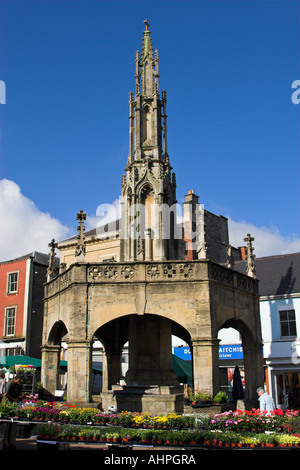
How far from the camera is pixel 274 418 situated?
40.0ft

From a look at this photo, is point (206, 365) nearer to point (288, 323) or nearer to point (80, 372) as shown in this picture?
point (80, 372)

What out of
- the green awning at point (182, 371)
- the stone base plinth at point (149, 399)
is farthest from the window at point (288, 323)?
the stone base plinth at point (149, 399)

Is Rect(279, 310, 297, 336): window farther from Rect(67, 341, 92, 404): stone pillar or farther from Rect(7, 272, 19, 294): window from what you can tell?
Rect(7, 272, 19, 294): window

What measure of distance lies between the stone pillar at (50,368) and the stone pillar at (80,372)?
3420mm

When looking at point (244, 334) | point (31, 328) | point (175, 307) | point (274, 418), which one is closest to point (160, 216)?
point (175, 307)

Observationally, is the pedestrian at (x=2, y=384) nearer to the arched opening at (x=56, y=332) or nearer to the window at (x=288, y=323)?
the arched opening at (x=56, y=332)

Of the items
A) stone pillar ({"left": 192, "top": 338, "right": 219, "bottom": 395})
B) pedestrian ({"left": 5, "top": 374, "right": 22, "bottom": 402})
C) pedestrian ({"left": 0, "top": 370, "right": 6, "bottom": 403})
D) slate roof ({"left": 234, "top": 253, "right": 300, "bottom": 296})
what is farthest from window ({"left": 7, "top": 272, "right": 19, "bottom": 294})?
pedestrian ({"left": 5, "top": 374, "right": 22, "bottom": 402})

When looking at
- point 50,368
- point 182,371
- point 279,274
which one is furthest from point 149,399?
point 279,274

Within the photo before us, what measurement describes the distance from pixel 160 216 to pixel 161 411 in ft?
21.6

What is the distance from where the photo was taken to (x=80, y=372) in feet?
51.6

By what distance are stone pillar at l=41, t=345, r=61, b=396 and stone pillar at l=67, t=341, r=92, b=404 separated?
3420 millimetres

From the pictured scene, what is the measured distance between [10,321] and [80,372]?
2320 cm

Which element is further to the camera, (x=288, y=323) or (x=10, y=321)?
(x=10, y=321)
